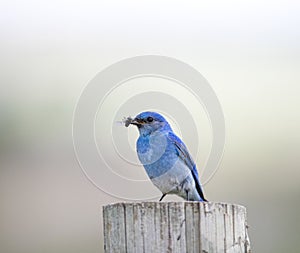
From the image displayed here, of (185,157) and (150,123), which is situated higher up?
(150,123)

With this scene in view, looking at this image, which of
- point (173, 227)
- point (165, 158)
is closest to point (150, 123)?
point (165, 158)

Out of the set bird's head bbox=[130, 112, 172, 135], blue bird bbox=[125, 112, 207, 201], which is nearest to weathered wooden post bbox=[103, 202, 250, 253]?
blue bird bbox=[125, 112, 207, 201]

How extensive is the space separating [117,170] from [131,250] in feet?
1.97

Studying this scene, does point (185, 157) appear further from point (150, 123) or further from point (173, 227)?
point (173, 227)

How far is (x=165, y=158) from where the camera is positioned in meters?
5.57

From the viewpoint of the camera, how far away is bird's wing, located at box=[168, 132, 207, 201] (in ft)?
17.6

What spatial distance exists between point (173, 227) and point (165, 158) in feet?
6.50

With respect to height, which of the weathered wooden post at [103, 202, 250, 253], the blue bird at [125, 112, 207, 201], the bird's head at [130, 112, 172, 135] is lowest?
the weathered wooden post at [103, 202, 250, 253]

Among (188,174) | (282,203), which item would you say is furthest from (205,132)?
(282,203)

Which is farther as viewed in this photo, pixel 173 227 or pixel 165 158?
pixel 165 158

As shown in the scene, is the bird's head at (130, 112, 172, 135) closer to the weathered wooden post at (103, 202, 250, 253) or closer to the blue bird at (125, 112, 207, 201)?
the blue bird at (125, 112, 207, 201)

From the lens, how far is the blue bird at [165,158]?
5.35m

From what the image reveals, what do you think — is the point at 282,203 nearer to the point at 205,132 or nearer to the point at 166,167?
the point at 166,167

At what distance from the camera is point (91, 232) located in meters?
7.15
